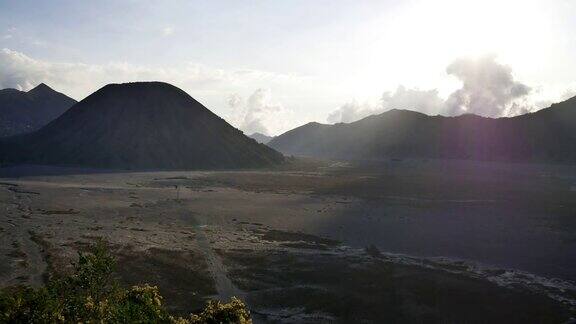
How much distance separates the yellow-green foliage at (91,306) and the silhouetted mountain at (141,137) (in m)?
106

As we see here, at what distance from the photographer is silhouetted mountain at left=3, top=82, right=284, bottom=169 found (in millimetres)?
120125

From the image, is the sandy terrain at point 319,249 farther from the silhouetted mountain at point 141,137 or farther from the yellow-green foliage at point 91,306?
the silhouetted mountain at point 141,137

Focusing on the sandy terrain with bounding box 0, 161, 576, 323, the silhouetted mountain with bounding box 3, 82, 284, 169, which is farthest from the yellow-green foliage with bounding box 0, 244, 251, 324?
the silhouetted mountain with bounding box 3, 82, 284, 169

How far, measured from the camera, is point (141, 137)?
128125 mm

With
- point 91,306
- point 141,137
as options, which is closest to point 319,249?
point 91,306

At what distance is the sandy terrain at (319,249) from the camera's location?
25891mm

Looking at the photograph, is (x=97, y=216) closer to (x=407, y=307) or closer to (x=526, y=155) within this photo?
(x=407, y=307)

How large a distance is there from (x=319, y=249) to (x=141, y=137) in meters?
102

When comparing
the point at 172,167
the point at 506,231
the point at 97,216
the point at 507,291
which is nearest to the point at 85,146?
the point at 172,167

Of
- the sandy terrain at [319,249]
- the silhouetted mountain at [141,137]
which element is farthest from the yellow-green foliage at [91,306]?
the silhouetted mountain at [141,137]

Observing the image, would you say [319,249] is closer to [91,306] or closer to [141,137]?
[91,306]

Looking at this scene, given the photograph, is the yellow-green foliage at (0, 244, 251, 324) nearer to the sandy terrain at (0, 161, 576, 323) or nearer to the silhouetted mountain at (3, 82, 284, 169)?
the sandy terrain at (0, 161, 576, 323)

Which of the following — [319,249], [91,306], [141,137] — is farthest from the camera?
[141,137]

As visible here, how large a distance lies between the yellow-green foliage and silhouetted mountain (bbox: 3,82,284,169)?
106 m
